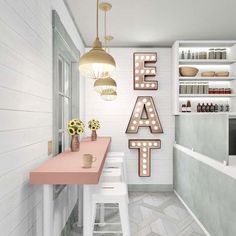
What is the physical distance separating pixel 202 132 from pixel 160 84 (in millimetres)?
1804

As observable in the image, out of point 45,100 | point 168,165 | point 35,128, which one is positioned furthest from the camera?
point 168,165

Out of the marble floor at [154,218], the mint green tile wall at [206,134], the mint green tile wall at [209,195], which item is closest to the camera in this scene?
the mint green tile wall at [209,195]

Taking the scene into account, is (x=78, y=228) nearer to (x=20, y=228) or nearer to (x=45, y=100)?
(x=20, y=228)

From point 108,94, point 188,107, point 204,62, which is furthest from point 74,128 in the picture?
point 204,62

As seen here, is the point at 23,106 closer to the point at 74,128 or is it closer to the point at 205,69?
the point at 74,128

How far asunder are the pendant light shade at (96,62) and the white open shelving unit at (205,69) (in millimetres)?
2440

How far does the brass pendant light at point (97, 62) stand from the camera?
6.44 feet

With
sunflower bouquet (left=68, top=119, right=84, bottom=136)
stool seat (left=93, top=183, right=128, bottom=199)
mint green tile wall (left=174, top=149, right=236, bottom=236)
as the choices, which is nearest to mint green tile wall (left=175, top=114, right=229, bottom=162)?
mint green tile wall (left=174, top=149, right=236, bottom=236)

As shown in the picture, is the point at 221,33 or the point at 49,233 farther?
the point at 221,33

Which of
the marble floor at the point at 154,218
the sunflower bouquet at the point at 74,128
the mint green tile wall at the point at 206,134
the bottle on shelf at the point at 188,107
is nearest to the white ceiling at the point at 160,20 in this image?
the bottle on shelf at the point at 188,107

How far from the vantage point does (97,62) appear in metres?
1.95

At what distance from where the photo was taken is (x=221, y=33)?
4.04 m

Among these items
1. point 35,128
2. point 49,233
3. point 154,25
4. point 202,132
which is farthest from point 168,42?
point 49,233

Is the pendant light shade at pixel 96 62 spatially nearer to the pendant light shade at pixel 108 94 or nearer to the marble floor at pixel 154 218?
the pendant light shade at pixel 108 94
